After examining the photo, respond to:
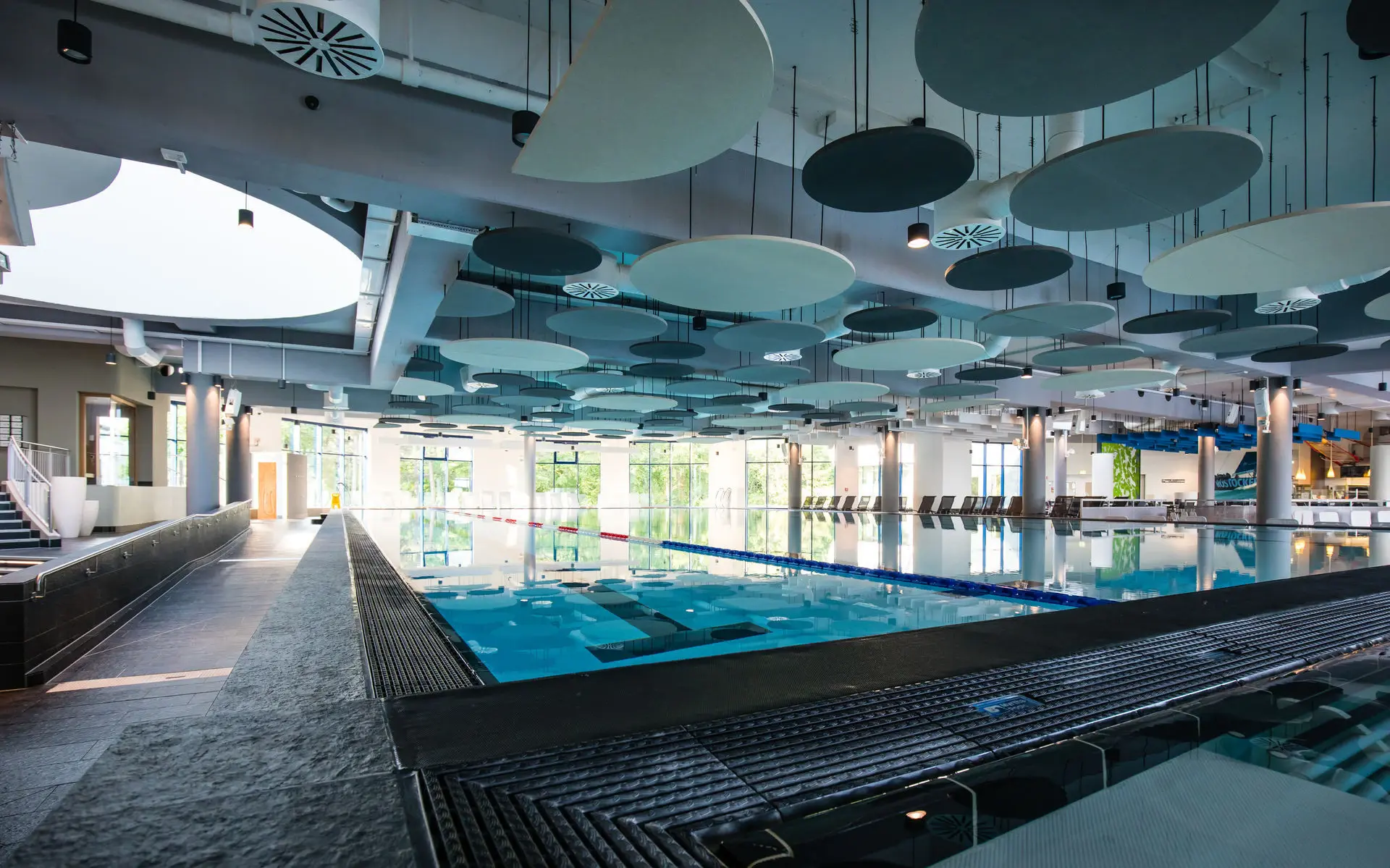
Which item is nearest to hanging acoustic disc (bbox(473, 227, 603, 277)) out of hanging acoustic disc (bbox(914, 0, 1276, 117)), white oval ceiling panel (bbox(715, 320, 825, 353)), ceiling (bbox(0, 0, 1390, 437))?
ceiling (bbox(0, 0, 1390, 437))

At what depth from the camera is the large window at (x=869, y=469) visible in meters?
40.0

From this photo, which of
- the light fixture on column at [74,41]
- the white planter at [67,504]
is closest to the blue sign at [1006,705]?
the light fixture on column at [74,41]

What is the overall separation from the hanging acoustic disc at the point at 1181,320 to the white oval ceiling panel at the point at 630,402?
37.4 feet

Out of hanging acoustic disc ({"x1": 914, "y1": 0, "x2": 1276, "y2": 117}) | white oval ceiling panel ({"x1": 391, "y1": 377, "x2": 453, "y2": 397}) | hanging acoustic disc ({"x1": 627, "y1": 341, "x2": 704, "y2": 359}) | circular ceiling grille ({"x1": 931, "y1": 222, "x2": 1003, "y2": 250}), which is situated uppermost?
circular ceiling grille ({"x1": 931, "y1": 222, "x2": 1003, "y2": 250})

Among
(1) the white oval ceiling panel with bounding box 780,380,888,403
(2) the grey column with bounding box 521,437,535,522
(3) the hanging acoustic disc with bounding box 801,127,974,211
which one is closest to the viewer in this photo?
(3) the hanging acoustic disc with bounding box 801,127,974,211

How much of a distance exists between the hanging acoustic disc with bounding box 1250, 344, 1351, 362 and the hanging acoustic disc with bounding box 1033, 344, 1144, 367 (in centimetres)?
210

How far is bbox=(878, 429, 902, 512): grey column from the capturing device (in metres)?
31.5

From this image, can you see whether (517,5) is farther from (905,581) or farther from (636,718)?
(905,581)

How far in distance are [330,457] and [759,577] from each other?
28299mm

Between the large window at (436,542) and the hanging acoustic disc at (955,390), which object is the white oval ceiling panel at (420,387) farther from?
the hanging acoustic disc at (955,390)

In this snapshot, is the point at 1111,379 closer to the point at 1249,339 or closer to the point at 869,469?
the point at 1249,339

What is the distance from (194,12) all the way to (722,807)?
631cm

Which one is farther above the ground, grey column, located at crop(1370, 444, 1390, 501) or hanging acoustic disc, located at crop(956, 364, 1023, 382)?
hanging acoustic disc, located at crop(956, 364, 1023, 382)

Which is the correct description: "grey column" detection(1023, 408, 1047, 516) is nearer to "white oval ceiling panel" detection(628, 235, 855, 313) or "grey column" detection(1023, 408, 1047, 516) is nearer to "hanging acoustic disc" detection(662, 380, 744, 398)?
"hanging acoustic disc" detection(662, 380, 744, 398)
